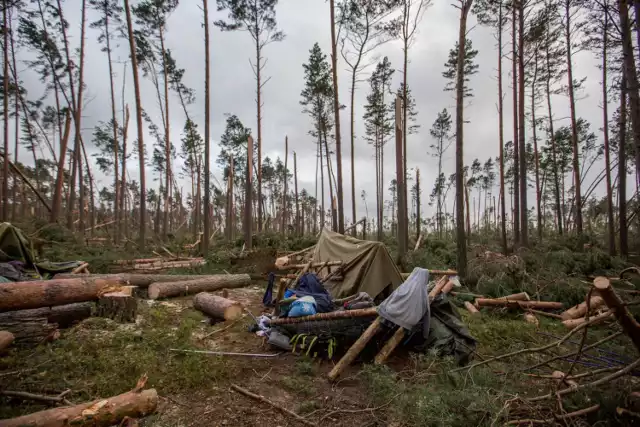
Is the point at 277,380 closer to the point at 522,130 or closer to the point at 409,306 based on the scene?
the point at 409,306

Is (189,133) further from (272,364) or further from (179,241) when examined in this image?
(272,364)

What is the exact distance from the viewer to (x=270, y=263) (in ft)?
39.1

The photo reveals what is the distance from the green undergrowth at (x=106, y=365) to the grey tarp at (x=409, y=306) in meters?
2.27

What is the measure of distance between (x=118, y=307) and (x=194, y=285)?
103 inches

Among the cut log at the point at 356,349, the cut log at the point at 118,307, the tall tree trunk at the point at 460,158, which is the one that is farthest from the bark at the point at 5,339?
the tall tree trunk at the point at 460,158

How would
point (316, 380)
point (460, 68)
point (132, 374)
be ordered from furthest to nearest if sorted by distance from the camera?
point (460, 68) → point (316, 380) → point (132, 374)

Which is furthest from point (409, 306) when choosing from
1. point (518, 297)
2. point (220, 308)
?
point (518, 297)

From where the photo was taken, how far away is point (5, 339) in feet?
12.8

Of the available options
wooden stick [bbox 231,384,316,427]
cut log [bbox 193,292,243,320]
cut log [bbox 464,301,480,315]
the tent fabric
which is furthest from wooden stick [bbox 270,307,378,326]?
cut log [bbox 464,301,480,315]

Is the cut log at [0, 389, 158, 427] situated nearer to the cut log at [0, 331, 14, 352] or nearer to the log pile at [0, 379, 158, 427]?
the log pile at [0, 379, 158, 427]

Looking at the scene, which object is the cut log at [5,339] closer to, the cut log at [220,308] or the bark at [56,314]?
the bark at [56,314]

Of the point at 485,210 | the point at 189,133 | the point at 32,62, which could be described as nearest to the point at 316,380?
the point at 32,62

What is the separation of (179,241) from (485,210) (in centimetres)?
3643

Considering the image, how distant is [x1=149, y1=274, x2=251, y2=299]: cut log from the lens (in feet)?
24.2
